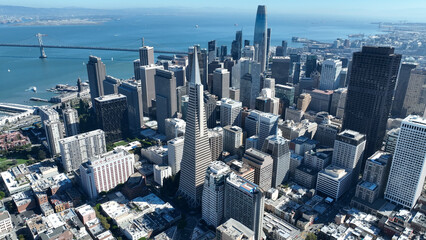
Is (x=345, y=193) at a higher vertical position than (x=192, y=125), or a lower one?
lower

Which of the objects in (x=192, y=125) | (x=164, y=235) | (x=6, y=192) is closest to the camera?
(x=164, y=235)

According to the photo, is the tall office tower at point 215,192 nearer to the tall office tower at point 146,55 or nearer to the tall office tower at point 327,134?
the tall office tower at point 327,134

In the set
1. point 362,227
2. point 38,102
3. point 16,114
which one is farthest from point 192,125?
point 38,102

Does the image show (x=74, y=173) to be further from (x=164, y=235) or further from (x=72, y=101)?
(x=72, y=101)

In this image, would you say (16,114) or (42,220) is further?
(16,114)

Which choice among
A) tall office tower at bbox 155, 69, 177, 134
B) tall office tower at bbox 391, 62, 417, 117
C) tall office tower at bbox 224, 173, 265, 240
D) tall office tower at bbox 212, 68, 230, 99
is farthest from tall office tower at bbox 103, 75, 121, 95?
tall office tower at bbox 391, 62, 417, 117

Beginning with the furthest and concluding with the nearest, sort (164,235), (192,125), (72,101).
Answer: (72,101) < (192,125) < (164,235)

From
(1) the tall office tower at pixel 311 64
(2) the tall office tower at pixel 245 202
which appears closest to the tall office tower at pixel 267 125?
(2) the tall office tower at pixel 245 202
